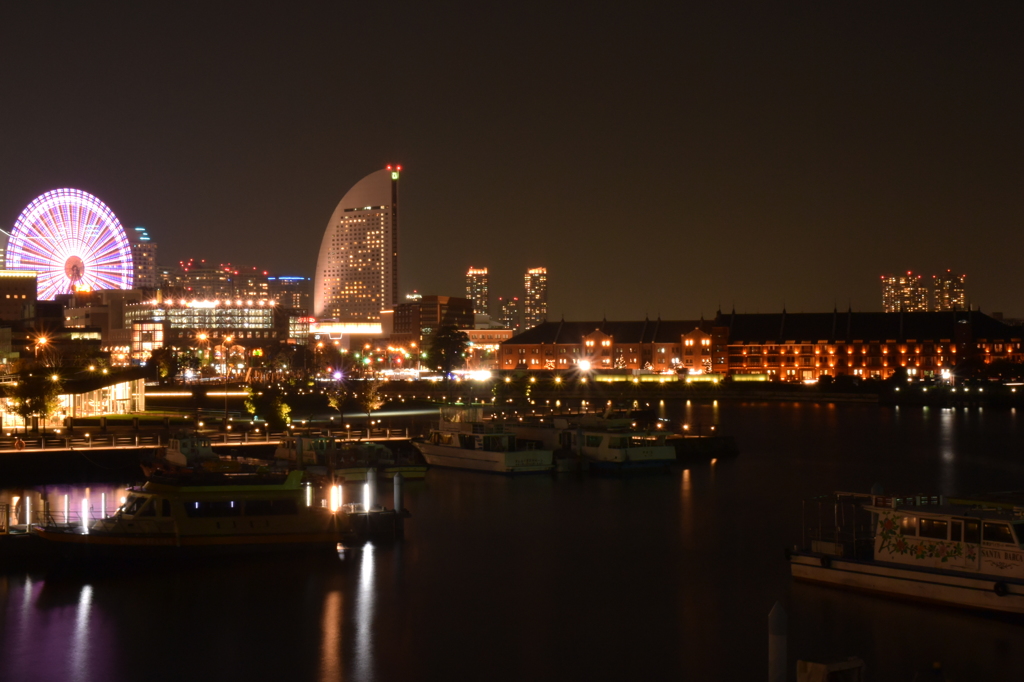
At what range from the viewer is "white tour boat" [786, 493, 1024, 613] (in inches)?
580

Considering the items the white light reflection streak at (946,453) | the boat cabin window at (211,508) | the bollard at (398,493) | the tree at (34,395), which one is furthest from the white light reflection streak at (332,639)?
the tree at (34,395)

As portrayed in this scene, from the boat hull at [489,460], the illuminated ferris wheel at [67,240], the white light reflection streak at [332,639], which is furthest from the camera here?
the illuminated ferris wheel at [67,240]

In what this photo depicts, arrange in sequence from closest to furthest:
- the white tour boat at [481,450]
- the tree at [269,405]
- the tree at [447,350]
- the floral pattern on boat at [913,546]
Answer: the floral pattern on boat at [913,546], the white tour boat at [481,450], the tree at [269,405], the tree at [447,350]

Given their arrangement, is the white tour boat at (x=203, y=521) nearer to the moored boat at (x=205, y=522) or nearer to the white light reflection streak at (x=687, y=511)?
the moored boat at (x=205, y=522)

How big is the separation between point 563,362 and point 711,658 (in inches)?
3458

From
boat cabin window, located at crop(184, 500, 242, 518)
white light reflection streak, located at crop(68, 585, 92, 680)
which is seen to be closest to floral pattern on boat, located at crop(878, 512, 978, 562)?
boat cabin window, located at crop(184, 500, 242, 518)

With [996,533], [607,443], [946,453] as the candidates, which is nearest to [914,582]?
[996,533]

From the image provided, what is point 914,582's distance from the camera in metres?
15.5

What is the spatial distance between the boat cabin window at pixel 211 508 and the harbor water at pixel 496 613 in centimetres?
86

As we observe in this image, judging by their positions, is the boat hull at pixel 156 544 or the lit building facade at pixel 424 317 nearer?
the boat hull at pixel 156 544

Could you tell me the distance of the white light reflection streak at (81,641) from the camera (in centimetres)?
1386

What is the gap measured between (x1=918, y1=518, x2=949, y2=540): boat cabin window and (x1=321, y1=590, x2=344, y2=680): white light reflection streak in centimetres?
857

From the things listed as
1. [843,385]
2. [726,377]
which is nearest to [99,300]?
[726,377]

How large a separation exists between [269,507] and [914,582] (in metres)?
11.0
